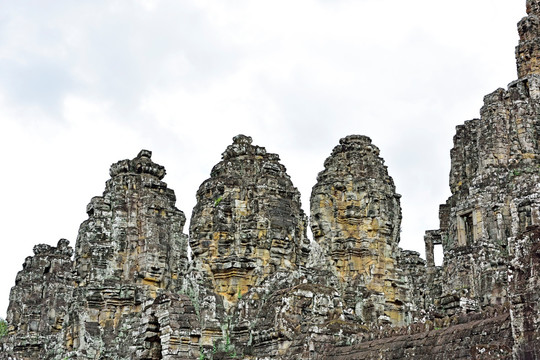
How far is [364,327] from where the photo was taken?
57.0ft

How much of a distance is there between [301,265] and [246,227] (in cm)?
213

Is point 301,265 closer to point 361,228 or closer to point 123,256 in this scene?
point 361,228

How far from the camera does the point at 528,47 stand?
3959 centimetres

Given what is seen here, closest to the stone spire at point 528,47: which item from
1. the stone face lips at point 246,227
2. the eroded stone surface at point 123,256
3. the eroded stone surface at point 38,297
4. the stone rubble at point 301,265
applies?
the stone rubble at point 301,265

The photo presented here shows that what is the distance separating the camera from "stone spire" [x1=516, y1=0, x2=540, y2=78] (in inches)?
1553

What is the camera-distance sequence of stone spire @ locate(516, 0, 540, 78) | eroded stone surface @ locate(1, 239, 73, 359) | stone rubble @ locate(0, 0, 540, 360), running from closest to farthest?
stone rubble @ locate(0, 0, 540, 360)
eroded stone surface @ locate(1, 239, 73, 359)
stone spire @ locate(516, 0, 540, 78)

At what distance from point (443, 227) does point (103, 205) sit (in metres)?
18.6

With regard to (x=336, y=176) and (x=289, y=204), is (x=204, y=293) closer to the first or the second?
(x=289, y=204)

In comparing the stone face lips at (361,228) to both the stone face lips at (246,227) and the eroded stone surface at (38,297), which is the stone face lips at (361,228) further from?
the eroded stone surface at (38,297)

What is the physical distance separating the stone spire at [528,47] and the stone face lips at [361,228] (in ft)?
44.4

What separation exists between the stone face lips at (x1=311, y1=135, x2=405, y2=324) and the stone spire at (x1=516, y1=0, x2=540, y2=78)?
13.5 metres

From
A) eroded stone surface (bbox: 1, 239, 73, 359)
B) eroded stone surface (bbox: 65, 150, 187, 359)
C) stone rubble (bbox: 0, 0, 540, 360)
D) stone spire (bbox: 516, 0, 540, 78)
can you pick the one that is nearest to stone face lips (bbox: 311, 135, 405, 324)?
stone rubble (bbox: 0, 0, 540, 360)

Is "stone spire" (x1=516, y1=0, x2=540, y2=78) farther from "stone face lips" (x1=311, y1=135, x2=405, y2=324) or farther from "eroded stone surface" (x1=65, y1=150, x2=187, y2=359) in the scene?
"eroded stone surface" (x1=65, y1=150, x2=187, y2=359)

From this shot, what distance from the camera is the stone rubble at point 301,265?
1577 centimetres
